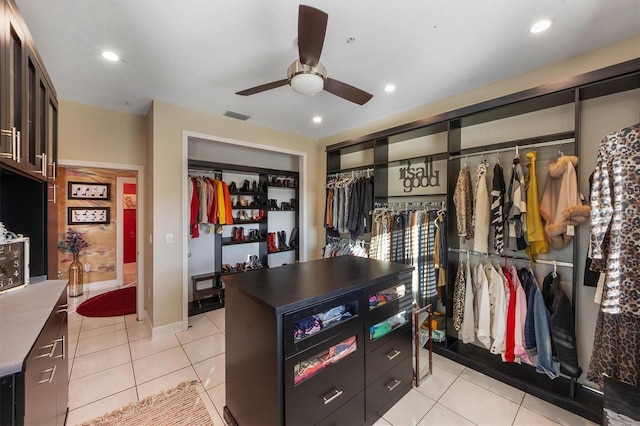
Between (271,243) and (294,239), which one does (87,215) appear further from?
(294,239)

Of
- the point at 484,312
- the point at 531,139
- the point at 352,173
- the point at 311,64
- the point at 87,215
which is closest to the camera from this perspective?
the point at 311,64

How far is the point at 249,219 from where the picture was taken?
4.20 m

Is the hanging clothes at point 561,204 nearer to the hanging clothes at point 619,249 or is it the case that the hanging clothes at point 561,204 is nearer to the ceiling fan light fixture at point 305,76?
the hanging clothes at point 619,249

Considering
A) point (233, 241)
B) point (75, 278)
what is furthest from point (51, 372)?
point (75, 278)

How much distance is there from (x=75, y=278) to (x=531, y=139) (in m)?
6.81

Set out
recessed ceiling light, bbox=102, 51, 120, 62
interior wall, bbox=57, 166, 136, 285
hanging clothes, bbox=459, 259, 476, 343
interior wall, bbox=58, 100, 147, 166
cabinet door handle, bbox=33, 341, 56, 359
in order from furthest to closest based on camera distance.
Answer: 1. interior wall, bbox=57, 166, 136, 285
2. interior wall, bbox=58, 100, 147, 166
3. hanging clothes, bbox=459, 259, 476, 343
4. recessed ceiling light, bbox=102, 51, 120, 62
5. cabinet door handle, bbox=33, 341, 56, 359

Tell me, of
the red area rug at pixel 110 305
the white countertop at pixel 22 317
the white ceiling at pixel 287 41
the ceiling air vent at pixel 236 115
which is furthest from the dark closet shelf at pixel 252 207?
the white countertop at pixel 22 317

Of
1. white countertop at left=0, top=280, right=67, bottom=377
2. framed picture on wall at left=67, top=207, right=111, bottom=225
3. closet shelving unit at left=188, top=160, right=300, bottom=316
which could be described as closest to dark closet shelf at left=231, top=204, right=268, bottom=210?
closet shelving unit at left=188, top=160, right=300, bottom=316

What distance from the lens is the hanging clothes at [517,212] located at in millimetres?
2168

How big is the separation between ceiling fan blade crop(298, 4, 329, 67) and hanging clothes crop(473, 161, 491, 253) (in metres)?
→ 1.93

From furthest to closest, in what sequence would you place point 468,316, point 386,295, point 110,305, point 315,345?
point 110,305 → point 468,316 → point 386,295 → point 315,345

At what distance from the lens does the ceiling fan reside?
54.0 inches

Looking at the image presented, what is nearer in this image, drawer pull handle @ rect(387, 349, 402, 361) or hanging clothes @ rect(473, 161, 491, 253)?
drawer pull handle @ rect(387, 349, 402, 361)

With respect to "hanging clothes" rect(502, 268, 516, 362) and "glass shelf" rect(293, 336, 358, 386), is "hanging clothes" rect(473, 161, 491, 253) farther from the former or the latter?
"glass shelf" rect(293, 336, 358, 386)
